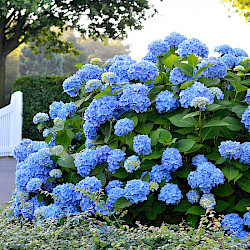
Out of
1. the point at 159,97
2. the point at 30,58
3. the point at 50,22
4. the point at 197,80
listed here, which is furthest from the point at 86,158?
the point at 30,58

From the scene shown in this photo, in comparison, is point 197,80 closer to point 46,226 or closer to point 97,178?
point 97,178

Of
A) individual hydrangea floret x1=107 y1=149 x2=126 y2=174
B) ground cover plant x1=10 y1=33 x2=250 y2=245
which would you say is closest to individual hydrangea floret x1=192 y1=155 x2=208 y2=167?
ground cover plant x1=10 y1=33 x2=250 y2=245

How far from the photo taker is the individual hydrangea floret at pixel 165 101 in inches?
105

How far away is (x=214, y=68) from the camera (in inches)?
107

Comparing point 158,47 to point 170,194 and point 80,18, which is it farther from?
point 80,18

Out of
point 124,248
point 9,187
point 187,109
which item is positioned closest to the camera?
point 124,248

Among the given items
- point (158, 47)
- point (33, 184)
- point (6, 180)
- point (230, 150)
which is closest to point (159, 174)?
point (230, 150)

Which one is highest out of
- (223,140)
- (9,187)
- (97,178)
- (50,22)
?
(50,22)

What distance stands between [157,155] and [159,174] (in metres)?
0.13

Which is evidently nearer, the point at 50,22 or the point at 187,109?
the point at 187,109

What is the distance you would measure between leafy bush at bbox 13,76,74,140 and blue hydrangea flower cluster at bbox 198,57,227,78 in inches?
375

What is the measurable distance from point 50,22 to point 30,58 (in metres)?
18.9

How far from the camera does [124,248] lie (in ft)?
6.89

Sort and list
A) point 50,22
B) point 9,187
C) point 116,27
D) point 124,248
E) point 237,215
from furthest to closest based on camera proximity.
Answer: point 116,27 → point 50,22 → point 9,187 → point 237,215 → point 124,248
